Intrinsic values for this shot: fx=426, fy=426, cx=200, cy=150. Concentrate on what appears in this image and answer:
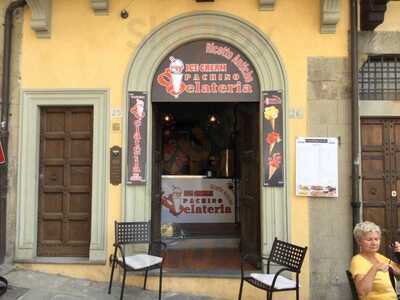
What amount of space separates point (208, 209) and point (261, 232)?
2267 millimetres

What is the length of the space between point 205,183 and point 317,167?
2.86 meters

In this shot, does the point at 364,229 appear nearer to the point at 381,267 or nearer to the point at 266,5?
the point at 381,267

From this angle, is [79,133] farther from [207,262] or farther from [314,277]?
[314,277]

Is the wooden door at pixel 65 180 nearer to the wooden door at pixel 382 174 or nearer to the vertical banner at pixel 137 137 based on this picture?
the vertical banner at pixel 137 137

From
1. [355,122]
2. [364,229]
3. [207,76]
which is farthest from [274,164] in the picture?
[364,229]

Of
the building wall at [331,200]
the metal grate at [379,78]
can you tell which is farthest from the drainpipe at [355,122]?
the metal grate at [379,78]

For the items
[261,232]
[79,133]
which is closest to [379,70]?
[261,232]

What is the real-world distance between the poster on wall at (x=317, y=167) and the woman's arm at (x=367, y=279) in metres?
2.61

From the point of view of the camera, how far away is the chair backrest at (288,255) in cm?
499

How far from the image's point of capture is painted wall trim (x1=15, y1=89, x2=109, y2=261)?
6.16 meters

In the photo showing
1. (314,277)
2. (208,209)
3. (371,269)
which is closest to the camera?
(371,269)

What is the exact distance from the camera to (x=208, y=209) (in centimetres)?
830

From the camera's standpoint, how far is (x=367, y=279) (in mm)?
3396

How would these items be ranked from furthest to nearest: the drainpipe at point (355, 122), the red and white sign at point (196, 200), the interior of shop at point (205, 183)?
the red and white sign at point (196, 200) → the interior of shop at point (205, 183) → the drainpipe at point (355, 122)
